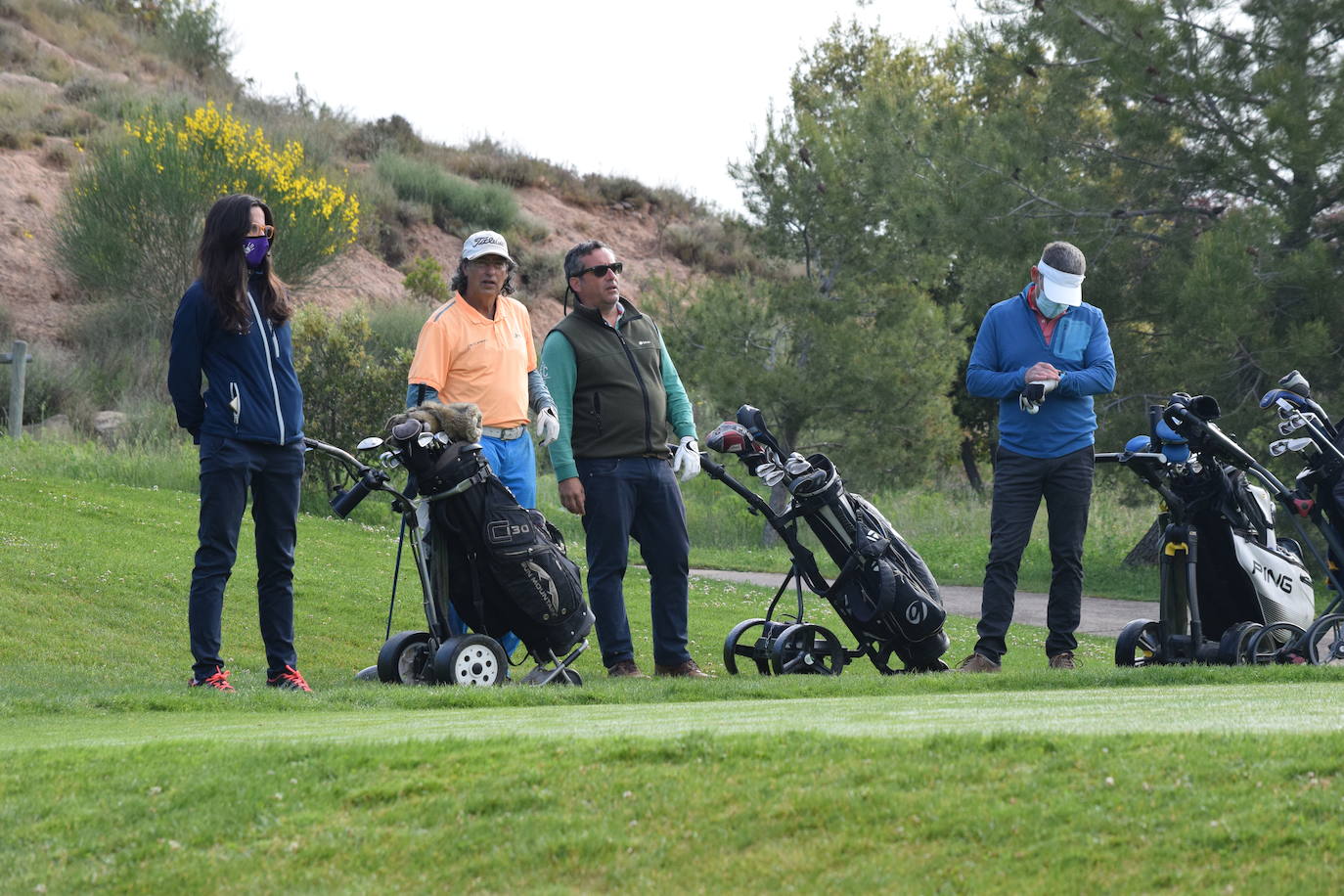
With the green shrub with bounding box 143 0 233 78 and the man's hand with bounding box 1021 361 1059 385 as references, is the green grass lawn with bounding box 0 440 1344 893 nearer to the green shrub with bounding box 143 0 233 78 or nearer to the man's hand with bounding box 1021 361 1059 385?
the man's hand with bounding box 1021 361 1059 385

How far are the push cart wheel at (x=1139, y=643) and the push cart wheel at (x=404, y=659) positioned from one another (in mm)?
3723

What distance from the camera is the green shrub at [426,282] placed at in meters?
37.5

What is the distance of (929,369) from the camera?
25.1 metres

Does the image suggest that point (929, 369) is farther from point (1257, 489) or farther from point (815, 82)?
point (815, 82)

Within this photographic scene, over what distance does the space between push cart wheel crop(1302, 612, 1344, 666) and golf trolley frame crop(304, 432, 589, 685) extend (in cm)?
369

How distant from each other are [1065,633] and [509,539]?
3.14 meters

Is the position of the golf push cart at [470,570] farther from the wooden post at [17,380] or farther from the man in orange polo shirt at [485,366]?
the wooden post at [17,380]

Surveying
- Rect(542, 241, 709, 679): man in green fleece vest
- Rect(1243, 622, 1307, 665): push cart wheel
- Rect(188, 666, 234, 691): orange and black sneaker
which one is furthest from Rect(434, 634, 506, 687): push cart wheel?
Rect(1243, 622, 1307, 665): push cart wheel

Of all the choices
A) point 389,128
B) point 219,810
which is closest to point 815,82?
point 389,128

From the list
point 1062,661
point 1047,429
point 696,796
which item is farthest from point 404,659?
point 696,796

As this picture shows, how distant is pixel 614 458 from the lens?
339 inches

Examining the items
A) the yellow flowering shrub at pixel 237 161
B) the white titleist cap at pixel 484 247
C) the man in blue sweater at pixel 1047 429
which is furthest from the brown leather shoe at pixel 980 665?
the yellow flowering shrub at pixel 237 161

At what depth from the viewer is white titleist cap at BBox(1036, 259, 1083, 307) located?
8.75 metres

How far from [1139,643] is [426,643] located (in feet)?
12.6
